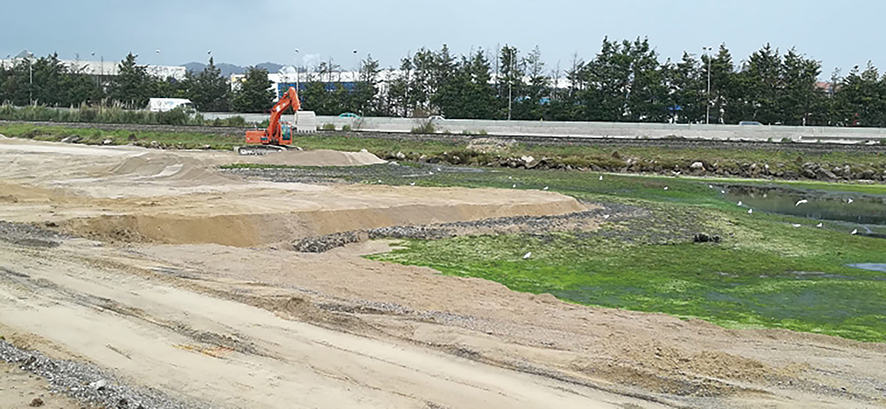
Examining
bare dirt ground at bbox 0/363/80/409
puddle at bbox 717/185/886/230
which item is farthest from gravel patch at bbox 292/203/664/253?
bare dirt ground at bbox 0/363/80/409

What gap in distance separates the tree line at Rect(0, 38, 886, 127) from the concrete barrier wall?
15.5 meters

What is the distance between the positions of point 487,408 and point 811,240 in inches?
618

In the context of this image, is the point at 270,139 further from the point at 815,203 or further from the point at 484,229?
the point at 815,203

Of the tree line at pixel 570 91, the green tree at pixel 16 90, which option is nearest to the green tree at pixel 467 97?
the tree line at pixel 570 91

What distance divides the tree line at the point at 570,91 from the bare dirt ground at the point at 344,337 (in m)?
62.9

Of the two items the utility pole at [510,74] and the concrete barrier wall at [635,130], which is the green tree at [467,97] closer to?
the utility pole at [510,74]

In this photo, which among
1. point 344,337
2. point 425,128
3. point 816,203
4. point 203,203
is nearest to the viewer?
point 344,337

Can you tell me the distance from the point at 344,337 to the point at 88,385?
2.85 metres

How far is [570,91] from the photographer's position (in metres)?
82.4

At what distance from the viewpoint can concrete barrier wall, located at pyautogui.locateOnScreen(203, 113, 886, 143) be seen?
178 feet

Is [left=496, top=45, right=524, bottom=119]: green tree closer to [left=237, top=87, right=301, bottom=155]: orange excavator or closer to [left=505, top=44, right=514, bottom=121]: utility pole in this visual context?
[left=505, top=44, right=514, bottom=121]: utility pole

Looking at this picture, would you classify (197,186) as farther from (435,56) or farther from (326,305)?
(435,56)

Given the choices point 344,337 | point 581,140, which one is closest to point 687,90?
point 581,140

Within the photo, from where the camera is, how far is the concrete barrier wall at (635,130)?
54281 millimetres
